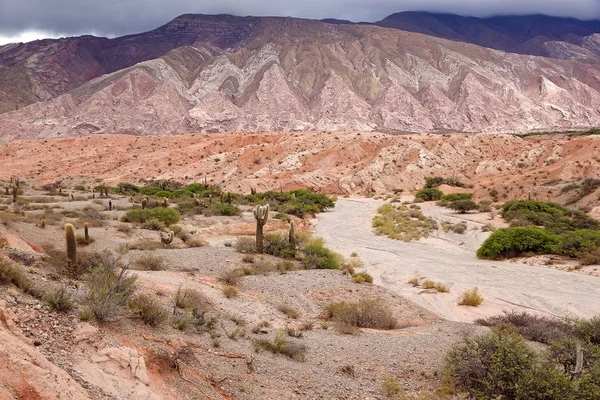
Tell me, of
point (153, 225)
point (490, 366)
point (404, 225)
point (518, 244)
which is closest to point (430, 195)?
point (404, 225)

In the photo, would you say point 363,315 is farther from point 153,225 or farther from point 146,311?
point 153,225

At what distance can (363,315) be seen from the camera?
12773 mm

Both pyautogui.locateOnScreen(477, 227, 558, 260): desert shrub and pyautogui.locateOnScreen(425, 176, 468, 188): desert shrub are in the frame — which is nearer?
pyautogui.locateOnScreen(477, 227, 558, 260): desert shrub

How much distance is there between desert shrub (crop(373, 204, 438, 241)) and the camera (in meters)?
31.4

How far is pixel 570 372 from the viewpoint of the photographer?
333 inches

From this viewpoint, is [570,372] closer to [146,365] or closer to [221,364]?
[221,364]

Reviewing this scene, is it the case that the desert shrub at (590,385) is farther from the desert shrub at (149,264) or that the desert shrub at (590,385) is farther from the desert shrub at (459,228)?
the desert shrub at (459,228)

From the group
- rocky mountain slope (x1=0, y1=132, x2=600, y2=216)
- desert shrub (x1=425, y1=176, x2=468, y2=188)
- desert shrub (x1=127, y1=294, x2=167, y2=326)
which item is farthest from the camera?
rocky mountain slope (x1=0, y1=132, x2=600, y2=216)

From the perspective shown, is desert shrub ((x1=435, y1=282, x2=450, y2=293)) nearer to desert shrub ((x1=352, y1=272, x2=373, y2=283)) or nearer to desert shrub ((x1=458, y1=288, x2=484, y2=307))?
desert shrub ((x1=458, y1=288, x2=484, y2=307))

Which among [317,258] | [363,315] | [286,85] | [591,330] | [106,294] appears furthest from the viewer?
[286,85]

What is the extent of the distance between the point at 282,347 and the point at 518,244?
60.0ft

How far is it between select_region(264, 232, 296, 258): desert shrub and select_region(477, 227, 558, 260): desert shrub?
10.4 metres

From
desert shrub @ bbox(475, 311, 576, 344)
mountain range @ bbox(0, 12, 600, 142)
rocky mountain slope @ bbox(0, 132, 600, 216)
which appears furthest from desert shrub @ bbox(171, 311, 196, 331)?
mountain range @ bbox(0, 12, 600, 142)

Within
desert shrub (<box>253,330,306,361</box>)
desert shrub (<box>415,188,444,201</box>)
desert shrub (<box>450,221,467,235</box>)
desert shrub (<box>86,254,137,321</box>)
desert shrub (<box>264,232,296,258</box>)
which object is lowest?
desert shrub (<box>415,188,444,201</box>)
